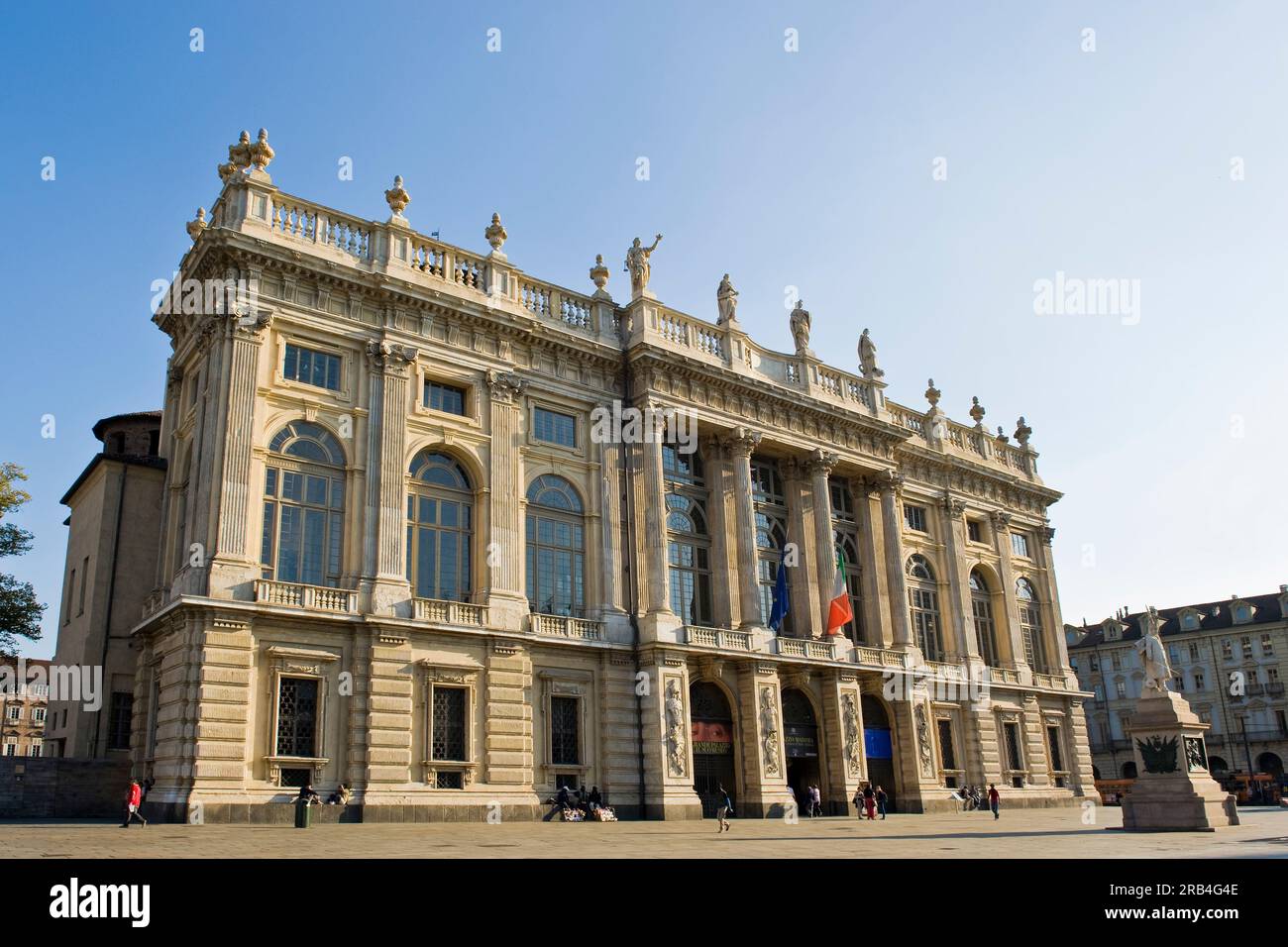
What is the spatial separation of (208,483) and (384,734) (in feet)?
28.2

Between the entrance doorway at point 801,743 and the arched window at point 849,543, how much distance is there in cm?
505

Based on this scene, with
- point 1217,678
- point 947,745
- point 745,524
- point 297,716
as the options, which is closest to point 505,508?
point 297,716

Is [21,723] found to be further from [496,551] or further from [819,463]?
[819,463]

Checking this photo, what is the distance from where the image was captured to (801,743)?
40.0m

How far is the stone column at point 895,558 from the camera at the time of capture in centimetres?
4534

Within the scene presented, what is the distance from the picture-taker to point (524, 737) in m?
31.8

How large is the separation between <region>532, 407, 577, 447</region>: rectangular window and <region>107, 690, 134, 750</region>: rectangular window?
51.9 feet

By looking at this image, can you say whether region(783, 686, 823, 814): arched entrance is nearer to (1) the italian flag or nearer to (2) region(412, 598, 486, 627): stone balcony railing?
(1) the italian flag

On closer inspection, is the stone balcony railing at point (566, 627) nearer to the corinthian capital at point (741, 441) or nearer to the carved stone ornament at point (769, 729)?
the carved stone ornament at point (769, 729)

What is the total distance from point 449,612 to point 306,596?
4426 millimetres

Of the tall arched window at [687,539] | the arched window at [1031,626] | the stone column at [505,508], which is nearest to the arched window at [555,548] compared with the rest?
the stone column at [505,508]

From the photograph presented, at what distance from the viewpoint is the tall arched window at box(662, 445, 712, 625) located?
38.8 m

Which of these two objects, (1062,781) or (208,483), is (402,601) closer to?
(208,483)
